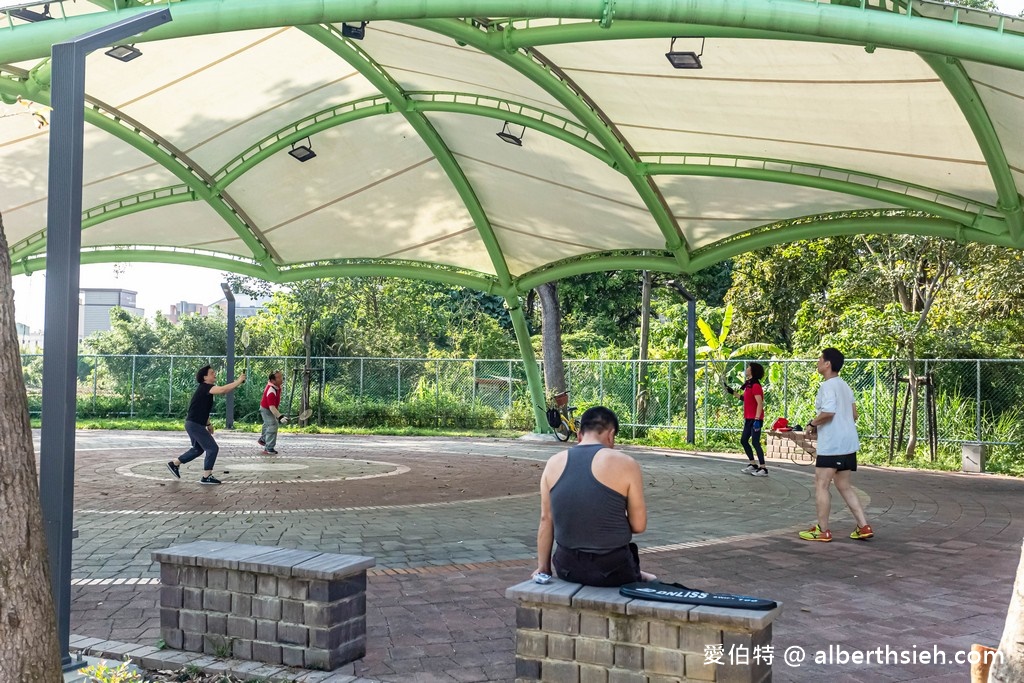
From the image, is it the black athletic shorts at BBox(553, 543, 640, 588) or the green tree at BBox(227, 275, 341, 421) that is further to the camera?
the green tree at BBox(227, 275, 341, 421)

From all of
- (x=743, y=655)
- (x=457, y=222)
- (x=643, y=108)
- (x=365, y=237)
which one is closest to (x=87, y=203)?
(x=365, y=237)

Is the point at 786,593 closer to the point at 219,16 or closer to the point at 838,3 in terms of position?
the point at 838,3

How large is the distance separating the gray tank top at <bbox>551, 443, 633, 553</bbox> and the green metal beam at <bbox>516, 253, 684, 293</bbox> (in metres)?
16.1

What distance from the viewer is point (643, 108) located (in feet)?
48.3

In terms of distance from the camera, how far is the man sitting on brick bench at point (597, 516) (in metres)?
4.77

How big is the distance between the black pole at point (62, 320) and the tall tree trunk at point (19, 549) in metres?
1.08

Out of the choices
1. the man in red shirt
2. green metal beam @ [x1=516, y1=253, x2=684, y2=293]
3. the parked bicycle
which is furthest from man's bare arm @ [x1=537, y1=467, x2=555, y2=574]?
the parked bicycle

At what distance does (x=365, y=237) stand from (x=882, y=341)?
12186mm

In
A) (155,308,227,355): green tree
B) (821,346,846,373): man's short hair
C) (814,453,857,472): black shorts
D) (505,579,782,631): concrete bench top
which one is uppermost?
(155,308,227,355): green tree

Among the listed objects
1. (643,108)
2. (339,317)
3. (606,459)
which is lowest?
(606,459)

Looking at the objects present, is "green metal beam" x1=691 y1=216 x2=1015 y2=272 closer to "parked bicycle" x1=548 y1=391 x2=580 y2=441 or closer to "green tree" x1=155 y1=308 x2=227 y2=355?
"parked bicycle" x1=548 y1=391 x2=580 y2=441

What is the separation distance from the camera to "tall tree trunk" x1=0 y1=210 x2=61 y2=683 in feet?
12.0

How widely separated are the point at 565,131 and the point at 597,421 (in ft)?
38.8

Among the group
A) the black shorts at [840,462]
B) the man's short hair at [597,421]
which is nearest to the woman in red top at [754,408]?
the black shorts at [840,462]
